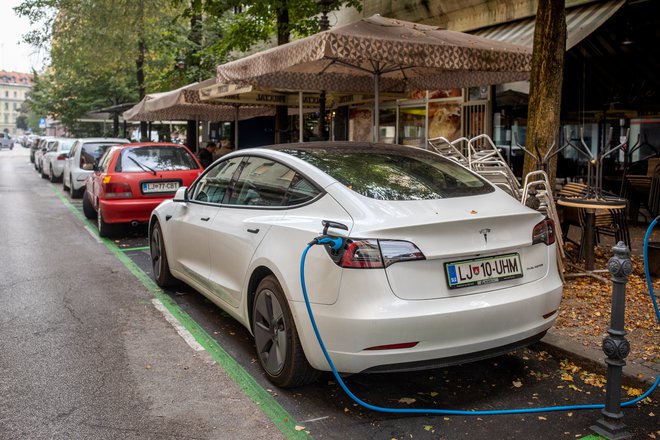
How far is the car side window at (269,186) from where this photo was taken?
4.32 meters

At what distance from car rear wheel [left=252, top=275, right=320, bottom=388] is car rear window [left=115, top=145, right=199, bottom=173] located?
21.0 feet

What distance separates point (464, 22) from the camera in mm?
14102

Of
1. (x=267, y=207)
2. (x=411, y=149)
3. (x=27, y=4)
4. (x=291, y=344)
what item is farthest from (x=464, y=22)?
(x=27, y=4)

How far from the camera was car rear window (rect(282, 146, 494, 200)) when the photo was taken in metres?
4.09

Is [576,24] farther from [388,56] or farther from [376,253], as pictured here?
[376,253]

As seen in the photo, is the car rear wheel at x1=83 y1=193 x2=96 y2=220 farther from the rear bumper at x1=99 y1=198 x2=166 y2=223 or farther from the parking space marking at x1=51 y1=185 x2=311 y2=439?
the parking space marking at x1=51 y1=185 x2=311 y2=439

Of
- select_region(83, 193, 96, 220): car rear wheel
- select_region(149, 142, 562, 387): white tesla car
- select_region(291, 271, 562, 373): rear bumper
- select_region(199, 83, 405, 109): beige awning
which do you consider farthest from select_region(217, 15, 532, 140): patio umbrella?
select_region(83, 193, 96, 220): car rear wheel

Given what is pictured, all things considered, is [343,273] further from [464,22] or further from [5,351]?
[464,22]

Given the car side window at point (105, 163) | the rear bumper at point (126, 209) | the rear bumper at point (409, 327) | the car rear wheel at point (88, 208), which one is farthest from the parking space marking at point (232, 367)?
the car rear wheel at point (88, 208)

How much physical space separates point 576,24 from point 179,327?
8.64 meters

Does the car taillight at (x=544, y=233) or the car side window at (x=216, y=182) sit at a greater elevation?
A: the car side window at (x=216, y=182)

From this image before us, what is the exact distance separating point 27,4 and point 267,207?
2479 cm

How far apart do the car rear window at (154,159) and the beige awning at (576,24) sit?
5.96m

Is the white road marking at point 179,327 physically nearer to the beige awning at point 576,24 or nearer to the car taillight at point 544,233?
the car taillight at point 544,233
